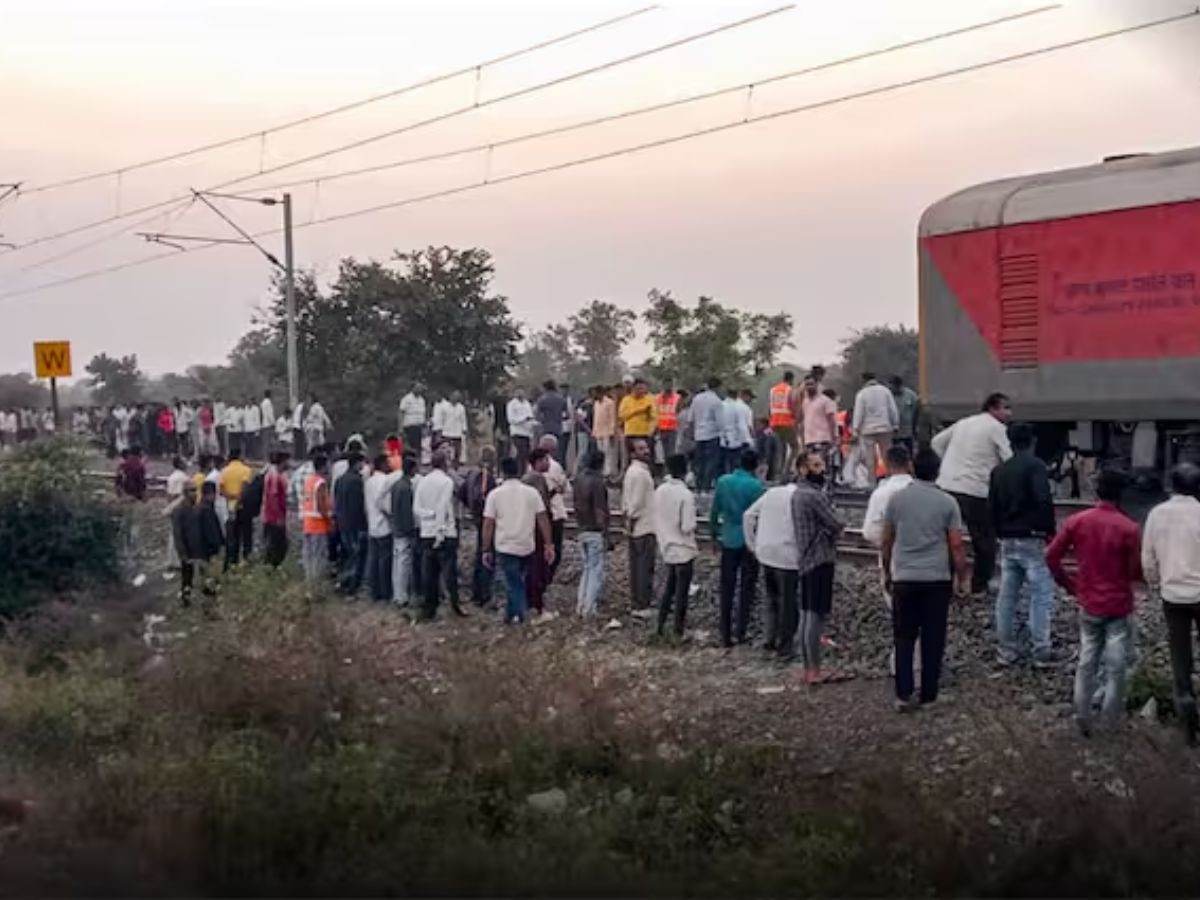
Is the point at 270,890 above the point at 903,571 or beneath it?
beneath

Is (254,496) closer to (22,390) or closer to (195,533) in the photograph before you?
(195,533)

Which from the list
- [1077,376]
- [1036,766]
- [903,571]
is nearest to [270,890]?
[1036,766]

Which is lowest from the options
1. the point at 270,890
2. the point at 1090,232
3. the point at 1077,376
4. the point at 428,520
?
the point at 270,890

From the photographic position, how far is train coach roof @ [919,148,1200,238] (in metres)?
14.6

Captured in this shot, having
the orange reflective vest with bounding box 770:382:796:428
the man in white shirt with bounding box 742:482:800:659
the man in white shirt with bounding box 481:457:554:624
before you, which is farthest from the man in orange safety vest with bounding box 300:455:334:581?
A: the man in white shirt with bounding box 742:482:800:659

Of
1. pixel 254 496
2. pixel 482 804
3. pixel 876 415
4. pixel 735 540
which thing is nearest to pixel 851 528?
pixel 876 415

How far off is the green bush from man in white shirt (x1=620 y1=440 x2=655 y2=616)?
19.1 feet

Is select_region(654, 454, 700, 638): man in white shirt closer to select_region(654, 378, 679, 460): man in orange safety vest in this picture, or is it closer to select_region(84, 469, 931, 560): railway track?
select_region(84, 469, 931, 560): railway track

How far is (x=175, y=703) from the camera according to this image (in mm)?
10594

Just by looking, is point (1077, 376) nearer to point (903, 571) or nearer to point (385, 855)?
point (903, 571)

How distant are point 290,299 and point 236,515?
1535cm

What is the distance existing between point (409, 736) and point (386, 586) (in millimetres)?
7528

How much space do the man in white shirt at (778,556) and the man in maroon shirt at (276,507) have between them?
7.11 m

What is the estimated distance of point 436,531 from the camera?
15.2 meters
